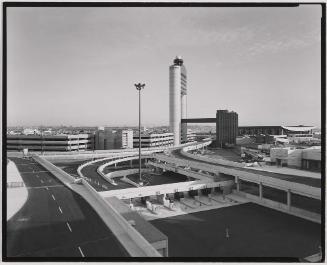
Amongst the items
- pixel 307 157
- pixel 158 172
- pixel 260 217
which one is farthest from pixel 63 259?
pixel 158 172

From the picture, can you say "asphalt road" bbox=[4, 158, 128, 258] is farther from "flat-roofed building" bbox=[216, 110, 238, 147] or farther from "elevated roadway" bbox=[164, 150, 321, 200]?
"flat-roofed building" bbox=[216, 110, 238, 147]

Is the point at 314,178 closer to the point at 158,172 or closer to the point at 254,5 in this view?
the point at 254,5

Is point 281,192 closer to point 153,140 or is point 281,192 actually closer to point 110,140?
point 110,140

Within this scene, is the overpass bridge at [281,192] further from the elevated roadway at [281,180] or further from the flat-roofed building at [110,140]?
the flat-roofed building at [110,140]

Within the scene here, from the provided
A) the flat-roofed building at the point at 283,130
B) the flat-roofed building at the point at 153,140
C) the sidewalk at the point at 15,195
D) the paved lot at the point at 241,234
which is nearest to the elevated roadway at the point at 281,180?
the paved lot at the point at 241,234

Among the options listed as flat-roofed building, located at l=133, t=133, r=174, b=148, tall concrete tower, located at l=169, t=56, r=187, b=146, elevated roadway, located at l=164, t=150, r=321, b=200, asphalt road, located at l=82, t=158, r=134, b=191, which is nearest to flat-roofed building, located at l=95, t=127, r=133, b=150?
flat-roofed building, located at l=133, t=133, r=174, b=148

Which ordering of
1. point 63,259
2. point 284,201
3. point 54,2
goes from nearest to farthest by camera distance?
point 63,259 → point 54,2 → point 284,201
